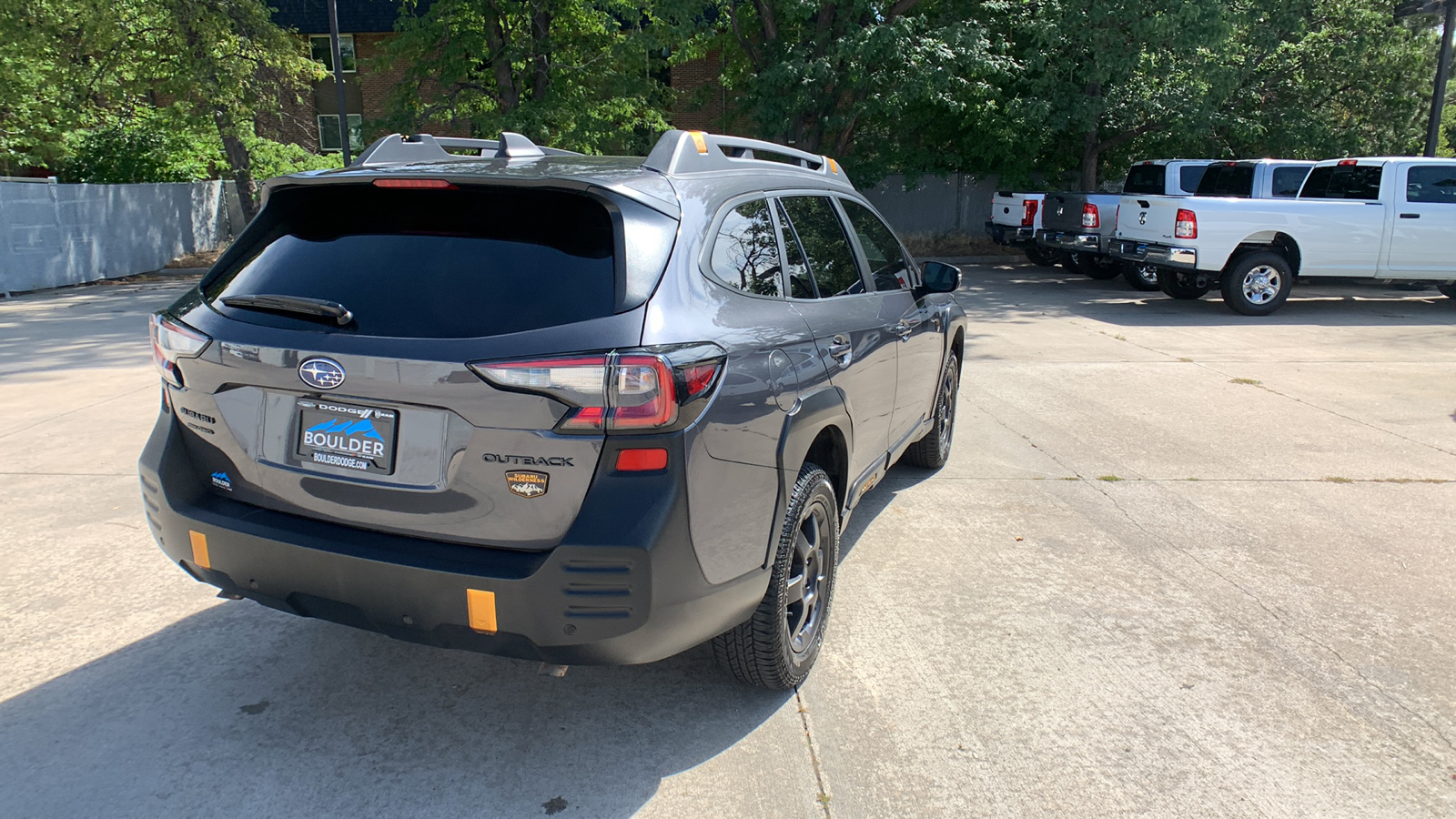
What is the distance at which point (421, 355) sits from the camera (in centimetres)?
255

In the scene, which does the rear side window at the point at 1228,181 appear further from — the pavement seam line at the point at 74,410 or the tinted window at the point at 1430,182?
the pavement seam line at the point at 74,410

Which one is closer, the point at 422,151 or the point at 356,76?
the point at 422,151

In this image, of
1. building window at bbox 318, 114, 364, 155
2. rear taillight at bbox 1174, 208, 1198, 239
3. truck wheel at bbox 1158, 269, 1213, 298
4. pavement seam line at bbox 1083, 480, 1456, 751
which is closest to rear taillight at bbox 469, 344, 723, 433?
pavement seam line at bbox 1083, 480, 1456, 751

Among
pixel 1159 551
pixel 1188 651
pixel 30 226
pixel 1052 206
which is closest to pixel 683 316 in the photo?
pixel 1188 651

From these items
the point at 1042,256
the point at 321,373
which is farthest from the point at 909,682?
the point at 1042,256

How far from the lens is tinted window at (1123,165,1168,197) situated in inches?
632

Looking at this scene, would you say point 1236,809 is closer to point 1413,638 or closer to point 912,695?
point 912,695

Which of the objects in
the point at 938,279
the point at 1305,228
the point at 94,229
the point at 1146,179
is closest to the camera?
the point at 938,279

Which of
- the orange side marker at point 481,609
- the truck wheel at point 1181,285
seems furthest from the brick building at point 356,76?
the orange side marker at point 481,609

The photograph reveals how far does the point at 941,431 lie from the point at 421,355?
13.3 ft

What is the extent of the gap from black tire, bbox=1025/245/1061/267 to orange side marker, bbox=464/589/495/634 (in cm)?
1781

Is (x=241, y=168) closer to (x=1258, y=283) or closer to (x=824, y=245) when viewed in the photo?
(x=1258, y=283)

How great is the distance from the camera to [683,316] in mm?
2701

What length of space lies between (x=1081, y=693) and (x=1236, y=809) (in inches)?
26.9
